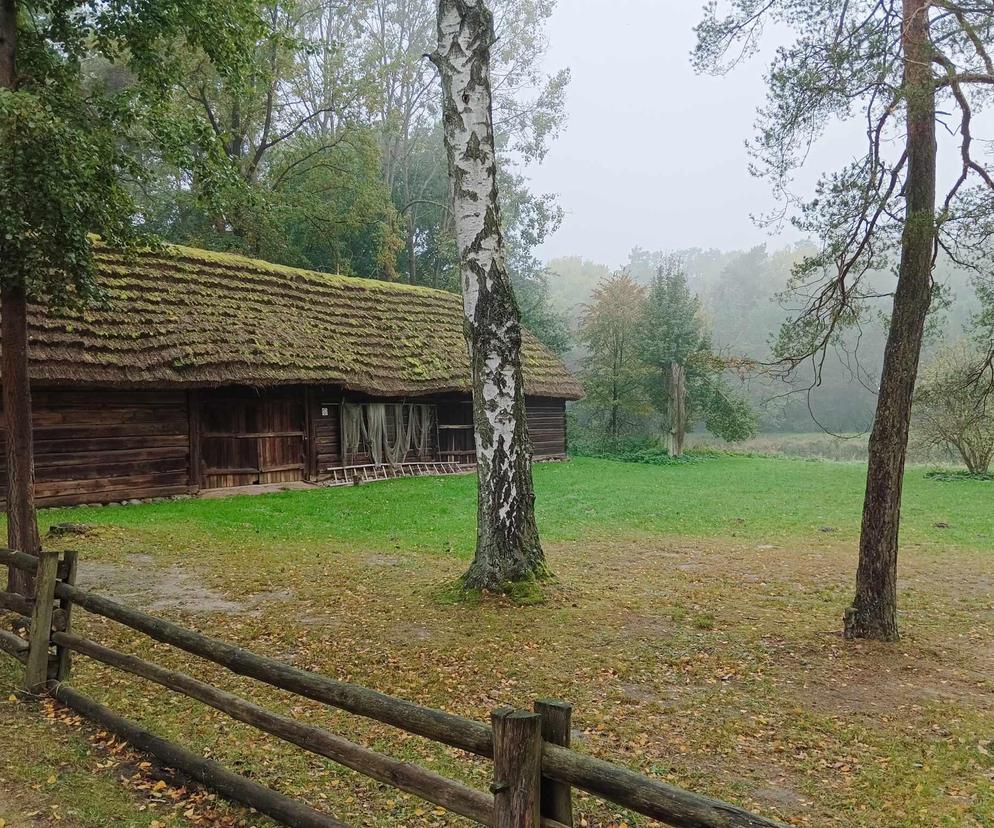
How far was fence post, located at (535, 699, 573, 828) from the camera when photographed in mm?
2680

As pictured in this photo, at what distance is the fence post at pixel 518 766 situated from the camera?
2.66 m

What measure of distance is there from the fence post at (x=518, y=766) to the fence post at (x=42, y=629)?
3.91 meters

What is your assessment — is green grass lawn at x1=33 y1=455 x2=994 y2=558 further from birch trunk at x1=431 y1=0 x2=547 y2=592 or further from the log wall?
birch trunk at x1=431 y1=0 x2=547 y2=592

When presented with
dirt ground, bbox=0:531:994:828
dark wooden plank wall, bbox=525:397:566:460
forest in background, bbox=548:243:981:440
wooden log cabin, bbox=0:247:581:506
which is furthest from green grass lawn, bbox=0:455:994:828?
forest in background, bbox=548:243:981:440

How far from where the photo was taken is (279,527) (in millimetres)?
11766

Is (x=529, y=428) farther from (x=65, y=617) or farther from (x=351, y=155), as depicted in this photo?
(x=65, y=617)

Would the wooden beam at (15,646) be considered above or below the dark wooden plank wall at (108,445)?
below

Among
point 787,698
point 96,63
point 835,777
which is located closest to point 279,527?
point 787,698

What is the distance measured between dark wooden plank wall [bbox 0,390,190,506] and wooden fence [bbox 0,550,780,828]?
333 inches

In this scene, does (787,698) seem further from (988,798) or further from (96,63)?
(96,63)

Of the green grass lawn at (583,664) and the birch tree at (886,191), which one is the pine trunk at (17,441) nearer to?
the green grass lawn at (583,664)

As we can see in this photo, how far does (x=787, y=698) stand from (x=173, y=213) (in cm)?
2781

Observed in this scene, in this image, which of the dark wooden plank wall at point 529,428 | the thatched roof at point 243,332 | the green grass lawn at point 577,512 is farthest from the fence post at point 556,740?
the dark wooden plank wall at point 529,428

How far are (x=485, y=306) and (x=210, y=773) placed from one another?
4.69 meters
